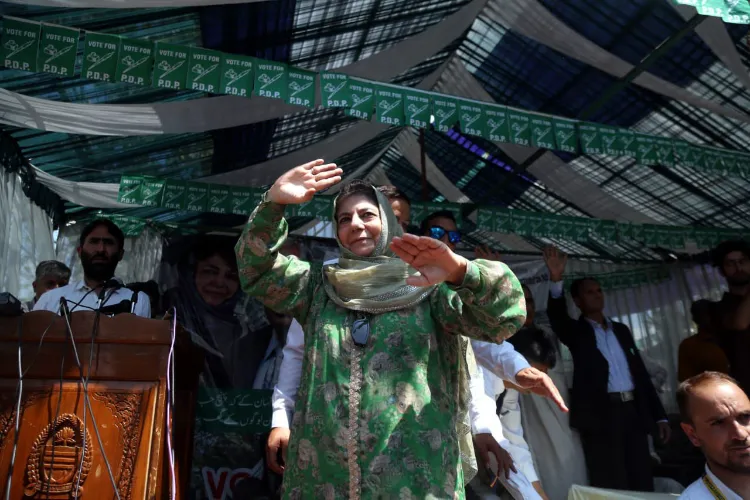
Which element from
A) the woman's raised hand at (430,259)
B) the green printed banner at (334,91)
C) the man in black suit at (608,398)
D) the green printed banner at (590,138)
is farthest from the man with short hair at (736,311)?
the woman's raised hand at (430,259)

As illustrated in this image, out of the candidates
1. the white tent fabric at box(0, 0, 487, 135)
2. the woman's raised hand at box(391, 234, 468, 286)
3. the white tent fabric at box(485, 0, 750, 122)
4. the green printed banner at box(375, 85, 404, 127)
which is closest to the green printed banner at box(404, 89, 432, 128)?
the green printed banner at box(375, 85, 404, 127)

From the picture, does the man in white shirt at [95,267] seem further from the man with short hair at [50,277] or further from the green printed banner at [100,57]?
the green printed banner at [100,57]

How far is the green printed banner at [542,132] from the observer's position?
5656mm

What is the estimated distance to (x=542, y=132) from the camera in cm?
575

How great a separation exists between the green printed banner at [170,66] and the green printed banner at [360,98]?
1.32m

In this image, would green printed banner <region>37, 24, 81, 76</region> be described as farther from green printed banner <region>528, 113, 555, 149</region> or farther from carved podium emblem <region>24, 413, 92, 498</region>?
green printed banner <region>528, 113, 555, 149</region>

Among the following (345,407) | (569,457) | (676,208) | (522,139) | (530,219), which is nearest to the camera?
(345,407)

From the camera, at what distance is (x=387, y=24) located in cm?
634

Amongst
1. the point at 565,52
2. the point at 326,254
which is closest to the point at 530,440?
the point at 326,254

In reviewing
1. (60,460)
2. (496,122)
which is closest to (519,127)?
(496,122)

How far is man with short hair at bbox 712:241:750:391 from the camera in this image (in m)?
3.93

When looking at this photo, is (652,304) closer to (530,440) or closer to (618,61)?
(618,61)

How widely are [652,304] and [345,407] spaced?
7.77 m

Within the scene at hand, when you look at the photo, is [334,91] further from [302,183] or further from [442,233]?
[302,183]
